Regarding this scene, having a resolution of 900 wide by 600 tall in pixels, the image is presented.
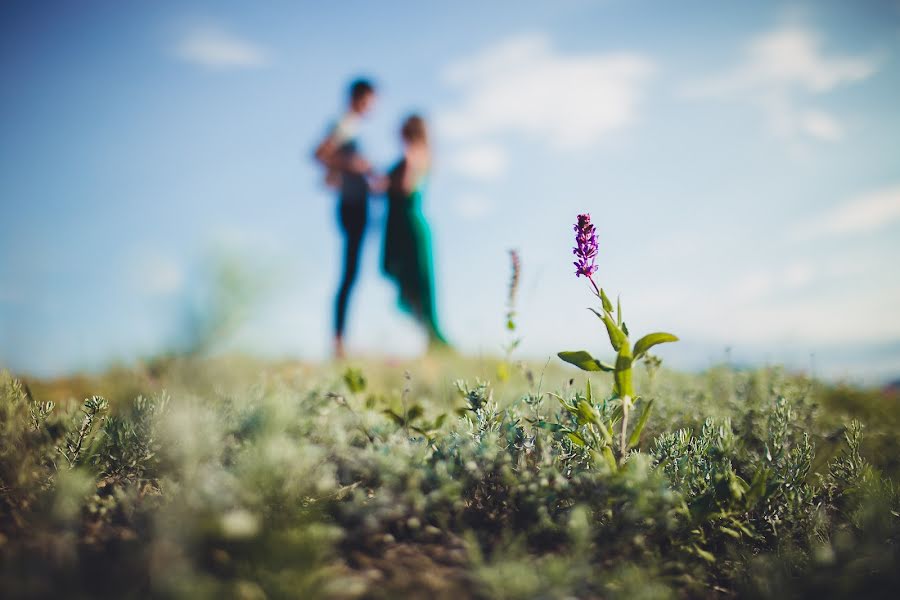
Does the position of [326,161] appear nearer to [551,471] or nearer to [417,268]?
[417,268]

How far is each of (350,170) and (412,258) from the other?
1746mm

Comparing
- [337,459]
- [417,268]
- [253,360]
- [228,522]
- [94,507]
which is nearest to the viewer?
[228,522]

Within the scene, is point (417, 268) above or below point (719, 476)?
above

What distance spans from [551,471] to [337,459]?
855mm

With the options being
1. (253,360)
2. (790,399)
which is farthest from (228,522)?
(790,399)

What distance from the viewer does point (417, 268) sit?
812 centimetres

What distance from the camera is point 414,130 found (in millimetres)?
8211

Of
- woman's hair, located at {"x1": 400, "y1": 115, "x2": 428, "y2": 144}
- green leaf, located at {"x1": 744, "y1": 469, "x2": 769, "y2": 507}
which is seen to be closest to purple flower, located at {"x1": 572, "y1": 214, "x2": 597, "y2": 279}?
green leaf, located at {"x1": 744, "y1": 469, "x2": 769, "y2": 507}

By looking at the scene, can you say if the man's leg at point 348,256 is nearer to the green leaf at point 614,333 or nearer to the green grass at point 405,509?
the green grass at point 405,509

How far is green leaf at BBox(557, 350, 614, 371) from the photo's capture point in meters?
2.13

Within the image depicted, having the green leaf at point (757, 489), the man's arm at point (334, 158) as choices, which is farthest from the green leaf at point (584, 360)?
the man's arm at point (334, 158)

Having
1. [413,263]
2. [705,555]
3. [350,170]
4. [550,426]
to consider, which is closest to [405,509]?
[550,426]

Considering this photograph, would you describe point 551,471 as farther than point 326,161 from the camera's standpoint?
No

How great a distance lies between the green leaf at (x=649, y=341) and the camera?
82.5 inches
